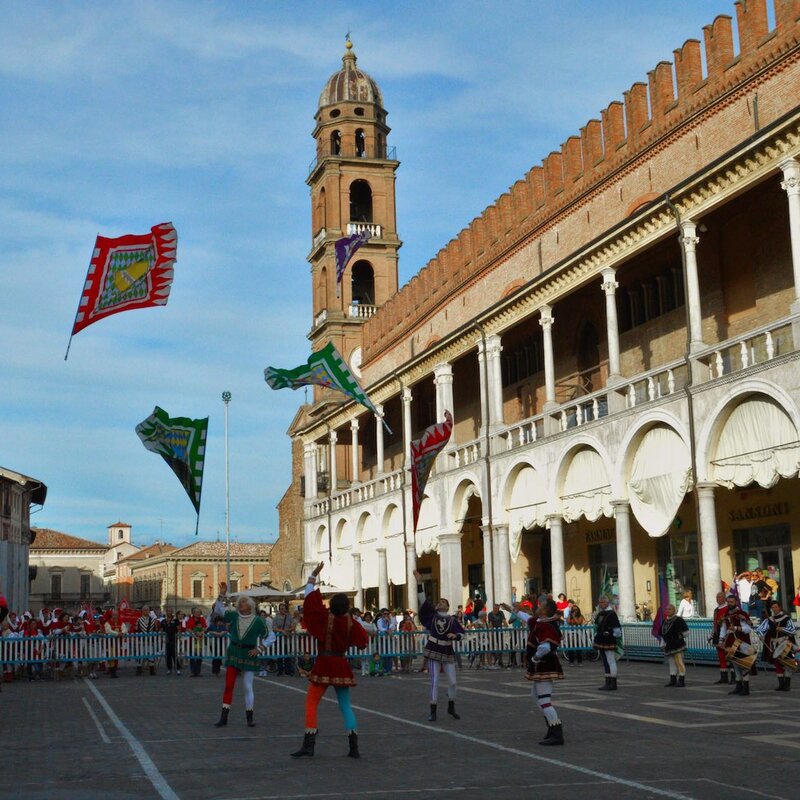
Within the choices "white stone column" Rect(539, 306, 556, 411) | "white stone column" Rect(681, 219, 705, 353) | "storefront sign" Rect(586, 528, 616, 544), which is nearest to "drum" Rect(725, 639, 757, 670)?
"white stone column" Rect(681, 219, 705, 353)

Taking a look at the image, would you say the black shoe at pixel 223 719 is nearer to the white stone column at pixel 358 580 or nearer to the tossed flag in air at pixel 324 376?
→ the tossed flag in air at pixel 324 376

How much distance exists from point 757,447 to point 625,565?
20.5ft

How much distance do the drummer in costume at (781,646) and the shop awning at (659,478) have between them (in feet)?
26.4

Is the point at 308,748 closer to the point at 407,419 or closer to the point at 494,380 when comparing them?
the point at 494,380

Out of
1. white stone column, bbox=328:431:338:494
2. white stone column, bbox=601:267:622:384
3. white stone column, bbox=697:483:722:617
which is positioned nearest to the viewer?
white stone column, bbox=697:483:722:617

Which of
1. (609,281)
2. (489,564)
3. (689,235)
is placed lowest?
(489,564)

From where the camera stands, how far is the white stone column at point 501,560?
3694 centimetres

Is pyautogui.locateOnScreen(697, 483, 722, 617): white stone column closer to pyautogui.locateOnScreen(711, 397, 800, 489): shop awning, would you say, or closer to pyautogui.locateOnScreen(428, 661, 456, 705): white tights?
pyautogui.locateOnScreen(711, 397, 800, 489): shop awning

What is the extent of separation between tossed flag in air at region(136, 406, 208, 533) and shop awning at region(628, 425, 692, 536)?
35.5 feet

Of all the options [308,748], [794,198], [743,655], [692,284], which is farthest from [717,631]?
[692,284]

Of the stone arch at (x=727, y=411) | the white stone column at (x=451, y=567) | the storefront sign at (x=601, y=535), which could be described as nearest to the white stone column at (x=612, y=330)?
the stone arch at (x=727, y=411)

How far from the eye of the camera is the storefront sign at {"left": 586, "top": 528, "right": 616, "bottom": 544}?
3417cm

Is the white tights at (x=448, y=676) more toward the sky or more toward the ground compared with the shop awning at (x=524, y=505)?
more toward the ground

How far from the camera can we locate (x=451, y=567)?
137 feet
